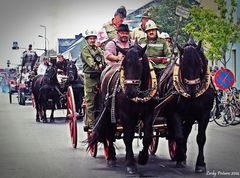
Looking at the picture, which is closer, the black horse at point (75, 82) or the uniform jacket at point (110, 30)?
the uniform jacket at point (110, 30)

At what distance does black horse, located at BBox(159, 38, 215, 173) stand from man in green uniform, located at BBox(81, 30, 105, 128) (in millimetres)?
2027

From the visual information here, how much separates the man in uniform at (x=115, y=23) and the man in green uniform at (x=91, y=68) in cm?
22

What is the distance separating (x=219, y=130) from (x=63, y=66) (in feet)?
16.2

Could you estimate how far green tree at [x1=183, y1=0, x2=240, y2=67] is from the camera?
19.3m

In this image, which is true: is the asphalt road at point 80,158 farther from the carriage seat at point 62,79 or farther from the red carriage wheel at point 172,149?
the carriage seat at point 62,79

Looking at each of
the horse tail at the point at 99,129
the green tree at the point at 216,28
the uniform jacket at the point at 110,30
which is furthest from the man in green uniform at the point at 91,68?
the green tree at the point at 216,28

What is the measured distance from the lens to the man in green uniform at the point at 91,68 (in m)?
10.1

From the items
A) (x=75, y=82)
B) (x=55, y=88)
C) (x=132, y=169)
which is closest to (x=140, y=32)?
(x=132, y=169)

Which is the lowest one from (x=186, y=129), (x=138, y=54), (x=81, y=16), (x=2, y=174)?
(x=2, y=174)

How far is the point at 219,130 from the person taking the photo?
1472 cm

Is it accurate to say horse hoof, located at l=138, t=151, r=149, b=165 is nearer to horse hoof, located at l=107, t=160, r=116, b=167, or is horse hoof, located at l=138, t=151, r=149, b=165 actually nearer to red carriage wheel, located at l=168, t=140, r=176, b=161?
horse hoof, located at l=107, t=160, r=116, b=167

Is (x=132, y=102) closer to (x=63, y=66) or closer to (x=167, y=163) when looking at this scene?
(x=167, y=163)

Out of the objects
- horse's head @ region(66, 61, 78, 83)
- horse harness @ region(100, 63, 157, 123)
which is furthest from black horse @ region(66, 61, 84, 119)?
horse harness @ region(100, 63, 157, 123)

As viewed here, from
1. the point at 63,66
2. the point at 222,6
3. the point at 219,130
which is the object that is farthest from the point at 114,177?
the point at 222,6
